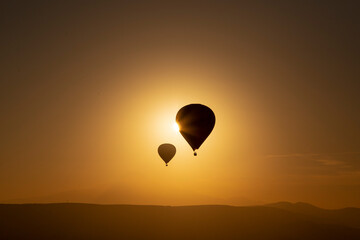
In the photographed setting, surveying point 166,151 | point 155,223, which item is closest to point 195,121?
point 166,151

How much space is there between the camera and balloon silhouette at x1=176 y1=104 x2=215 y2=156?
46.7 meters

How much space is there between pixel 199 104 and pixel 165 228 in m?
101

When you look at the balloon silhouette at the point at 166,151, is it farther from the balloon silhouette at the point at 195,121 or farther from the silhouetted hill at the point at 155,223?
the silhouetted hill at the point at 155,223

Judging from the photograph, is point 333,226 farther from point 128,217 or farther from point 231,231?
point 128,217

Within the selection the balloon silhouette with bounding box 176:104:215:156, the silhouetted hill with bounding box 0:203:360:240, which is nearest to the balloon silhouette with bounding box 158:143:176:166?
the balloon silhouette with bounding box 176:104:215:156

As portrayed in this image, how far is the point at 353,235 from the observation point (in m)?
163

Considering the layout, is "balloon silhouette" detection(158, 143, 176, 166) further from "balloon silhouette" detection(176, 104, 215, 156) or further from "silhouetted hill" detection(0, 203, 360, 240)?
"silhouetted hill" detection(0, 203, 360, 240)

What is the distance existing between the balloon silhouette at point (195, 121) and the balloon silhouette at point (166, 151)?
19.0 meters

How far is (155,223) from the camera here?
143125 millimetres

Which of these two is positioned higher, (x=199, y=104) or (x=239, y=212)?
(x=239, y=212)

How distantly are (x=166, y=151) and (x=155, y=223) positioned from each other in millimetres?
83171

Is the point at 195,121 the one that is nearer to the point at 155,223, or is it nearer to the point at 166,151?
the point at 166,151

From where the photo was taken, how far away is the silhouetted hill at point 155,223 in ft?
414

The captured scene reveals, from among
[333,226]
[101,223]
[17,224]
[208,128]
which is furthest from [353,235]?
[208,128]
